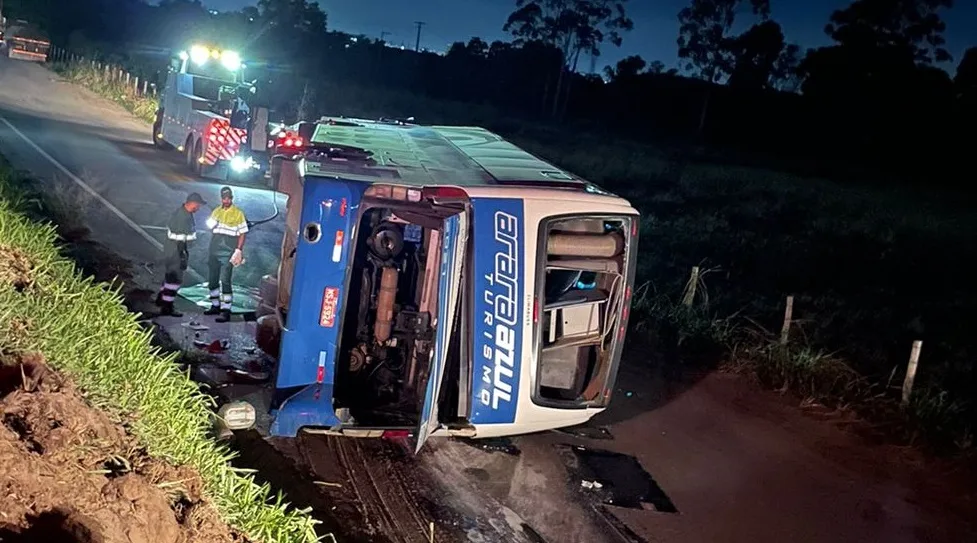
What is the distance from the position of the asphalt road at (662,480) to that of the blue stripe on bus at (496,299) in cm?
84

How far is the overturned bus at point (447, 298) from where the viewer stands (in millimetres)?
6344

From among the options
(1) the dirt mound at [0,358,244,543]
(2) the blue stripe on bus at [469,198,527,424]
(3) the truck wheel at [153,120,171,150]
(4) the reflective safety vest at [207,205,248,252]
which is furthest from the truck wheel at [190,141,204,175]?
(1) the dirt mound at [0,358,244,543]

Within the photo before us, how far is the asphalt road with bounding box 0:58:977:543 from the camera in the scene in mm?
6461

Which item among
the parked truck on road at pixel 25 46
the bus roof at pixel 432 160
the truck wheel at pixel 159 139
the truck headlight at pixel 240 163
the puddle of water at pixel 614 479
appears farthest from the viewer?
the parked truck on road at pixel 25 46

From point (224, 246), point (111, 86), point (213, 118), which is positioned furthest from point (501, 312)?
point (111, 86)

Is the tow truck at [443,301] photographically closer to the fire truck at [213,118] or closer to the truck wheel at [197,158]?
the fire truck at [213,118]

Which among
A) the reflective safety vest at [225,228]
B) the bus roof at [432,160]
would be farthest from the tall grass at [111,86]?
the bus roof at [432,160]

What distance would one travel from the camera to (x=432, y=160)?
26.3ft

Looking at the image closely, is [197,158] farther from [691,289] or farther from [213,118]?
[691,289]

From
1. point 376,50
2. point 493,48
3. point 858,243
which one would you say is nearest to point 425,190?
point 858,243

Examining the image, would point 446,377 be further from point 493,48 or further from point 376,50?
point 376,50

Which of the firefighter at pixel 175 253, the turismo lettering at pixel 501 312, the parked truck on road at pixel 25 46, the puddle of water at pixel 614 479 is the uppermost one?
the parked truck on road at pixel 25 46

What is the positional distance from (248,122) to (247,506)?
585 inches

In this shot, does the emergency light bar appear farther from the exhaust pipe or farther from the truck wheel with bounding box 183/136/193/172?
the exhaust pipe
